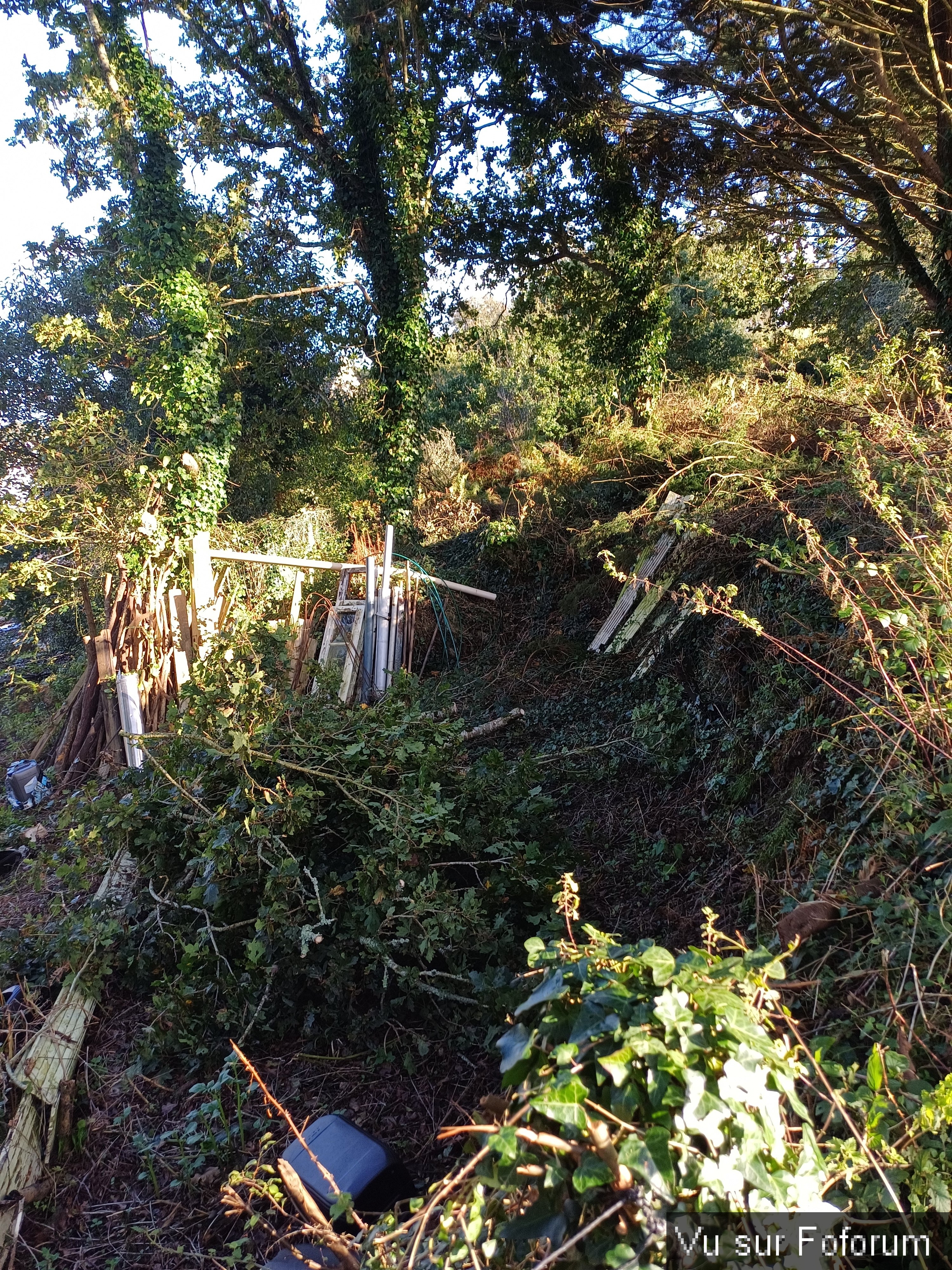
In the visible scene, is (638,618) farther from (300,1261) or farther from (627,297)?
(627,297)

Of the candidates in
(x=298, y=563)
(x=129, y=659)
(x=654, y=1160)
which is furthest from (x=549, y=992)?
(x=129, y=659)

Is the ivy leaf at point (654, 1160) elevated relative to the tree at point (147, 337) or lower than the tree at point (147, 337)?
lower

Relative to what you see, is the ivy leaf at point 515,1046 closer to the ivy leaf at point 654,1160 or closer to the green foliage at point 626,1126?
the green foliage at point 626,1126

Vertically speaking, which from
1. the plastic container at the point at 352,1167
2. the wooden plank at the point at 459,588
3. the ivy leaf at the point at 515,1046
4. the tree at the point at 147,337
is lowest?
the plastic container at the point at 352,1167

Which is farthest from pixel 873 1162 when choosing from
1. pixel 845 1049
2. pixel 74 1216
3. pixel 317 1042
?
pixel 74 1216

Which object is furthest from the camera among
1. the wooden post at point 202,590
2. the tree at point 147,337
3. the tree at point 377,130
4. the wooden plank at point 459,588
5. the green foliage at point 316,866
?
the tree at point 377,130

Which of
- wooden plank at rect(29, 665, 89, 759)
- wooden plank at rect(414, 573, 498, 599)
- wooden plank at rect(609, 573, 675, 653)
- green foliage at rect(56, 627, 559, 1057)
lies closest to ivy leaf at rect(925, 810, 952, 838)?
green foliage at rect(56, 627, 559, 1057)

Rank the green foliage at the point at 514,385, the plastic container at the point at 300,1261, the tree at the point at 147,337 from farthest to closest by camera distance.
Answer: the green foliage at the point at 514,385 < the tree at the point at 147,337 < the plastic container at the point at 300,1261

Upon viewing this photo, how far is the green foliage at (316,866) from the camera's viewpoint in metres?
3.35

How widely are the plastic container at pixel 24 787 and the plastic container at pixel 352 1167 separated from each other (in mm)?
6491

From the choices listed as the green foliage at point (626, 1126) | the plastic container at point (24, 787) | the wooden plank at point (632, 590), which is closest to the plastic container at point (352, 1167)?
the green foliage at point (626, 1126)

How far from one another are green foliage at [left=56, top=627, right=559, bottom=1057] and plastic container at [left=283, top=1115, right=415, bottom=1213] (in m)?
0.76

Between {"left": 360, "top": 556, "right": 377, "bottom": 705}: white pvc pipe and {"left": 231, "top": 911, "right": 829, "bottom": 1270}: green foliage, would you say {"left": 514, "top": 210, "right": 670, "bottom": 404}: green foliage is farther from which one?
{"left": 231, "top": 911, "right": 829, "bottom": 1270}: green foliage

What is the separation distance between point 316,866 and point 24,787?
5425 mm
